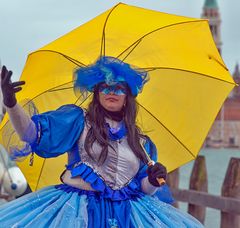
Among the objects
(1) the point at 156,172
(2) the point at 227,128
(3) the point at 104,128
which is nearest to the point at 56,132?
(3) the point at 104,128

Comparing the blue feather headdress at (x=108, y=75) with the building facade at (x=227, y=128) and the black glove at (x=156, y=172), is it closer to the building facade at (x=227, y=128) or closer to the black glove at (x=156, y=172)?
the black glove at (x=156, y=172)

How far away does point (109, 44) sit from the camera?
4.43 meters

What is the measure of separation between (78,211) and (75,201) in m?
0.06

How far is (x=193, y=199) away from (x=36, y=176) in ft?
12.4

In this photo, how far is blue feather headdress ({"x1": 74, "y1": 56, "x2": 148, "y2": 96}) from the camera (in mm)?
4023

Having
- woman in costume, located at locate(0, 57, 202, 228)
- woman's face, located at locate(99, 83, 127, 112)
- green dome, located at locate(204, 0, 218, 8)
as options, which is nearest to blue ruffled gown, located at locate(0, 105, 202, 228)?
woman in costume, located at locate(0, 57, 202, 228)

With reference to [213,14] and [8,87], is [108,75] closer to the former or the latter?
[8,87]

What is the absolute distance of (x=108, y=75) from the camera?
4.01m

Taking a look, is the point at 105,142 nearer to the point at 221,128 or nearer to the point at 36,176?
the point at 36,176

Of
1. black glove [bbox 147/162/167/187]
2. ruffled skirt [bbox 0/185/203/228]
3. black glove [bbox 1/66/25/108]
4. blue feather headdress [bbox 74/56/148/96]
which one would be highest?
blue feather headdress [bbox 74/56/148/96]

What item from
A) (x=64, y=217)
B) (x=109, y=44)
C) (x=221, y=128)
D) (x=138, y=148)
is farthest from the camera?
(x=221, y=128)

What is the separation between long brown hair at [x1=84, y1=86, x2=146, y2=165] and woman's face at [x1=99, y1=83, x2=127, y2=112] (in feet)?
0.12

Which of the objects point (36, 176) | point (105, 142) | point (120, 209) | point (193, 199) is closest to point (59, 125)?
point (105, 142)

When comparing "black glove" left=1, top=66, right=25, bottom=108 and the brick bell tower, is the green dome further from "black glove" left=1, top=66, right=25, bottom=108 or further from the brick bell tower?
"black glove" left=1, top=66, right=25, bottom=108
